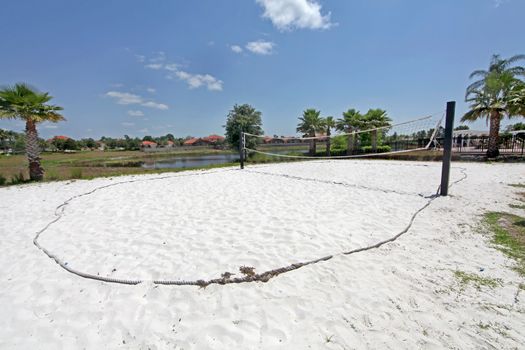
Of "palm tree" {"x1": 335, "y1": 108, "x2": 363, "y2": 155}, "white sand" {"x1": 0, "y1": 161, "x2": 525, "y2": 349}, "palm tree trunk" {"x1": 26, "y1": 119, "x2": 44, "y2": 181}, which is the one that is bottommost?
"white sand" {"x1": 0, "y1": 161, "x2": 525, "y2": 349}

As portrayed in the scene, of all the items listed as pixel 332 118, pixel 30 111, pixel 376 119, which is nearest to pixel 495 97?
pixel 376 119

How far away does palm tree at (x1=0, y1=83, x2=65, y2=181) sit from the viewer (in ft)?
25.4

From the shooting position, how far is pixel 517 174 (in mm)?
8086

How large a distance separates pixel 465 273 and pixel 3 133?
77.2 meters

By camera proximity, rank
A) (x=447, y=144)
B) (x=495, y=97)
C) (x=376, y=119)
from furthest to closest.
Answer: (x=376, y=119) → (x=495, y=97) → (x=447, y=144)

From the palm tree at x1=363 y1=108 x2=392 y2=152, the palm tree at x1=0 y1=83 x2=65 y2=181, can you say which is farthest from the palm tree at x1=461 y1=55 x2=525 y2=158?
the palm tree at x1=0 y1=83 x2=65 y2=181

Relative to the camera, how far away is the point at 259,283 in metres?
2.34

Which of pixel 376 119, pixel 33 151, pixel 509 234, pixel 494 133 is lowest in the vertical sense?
pixel 509 234

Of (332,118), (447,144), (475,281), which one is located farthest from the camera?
(332,118)

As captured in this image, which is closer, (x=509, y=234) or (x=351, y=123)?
(x=509, y=234)

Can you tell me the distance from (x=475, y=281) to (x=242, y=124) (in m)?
20.5

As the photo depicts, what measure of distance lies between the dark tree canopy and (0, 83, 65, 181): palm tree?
1399cm

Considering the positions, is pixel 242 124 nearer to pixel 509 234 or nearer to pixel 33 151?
pixel 33 151

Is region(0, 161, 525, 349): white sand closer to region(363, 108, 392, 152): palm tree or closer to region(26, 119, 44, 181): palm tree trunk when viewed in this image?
region(26, 119, 44, 181): palm tree trunk
